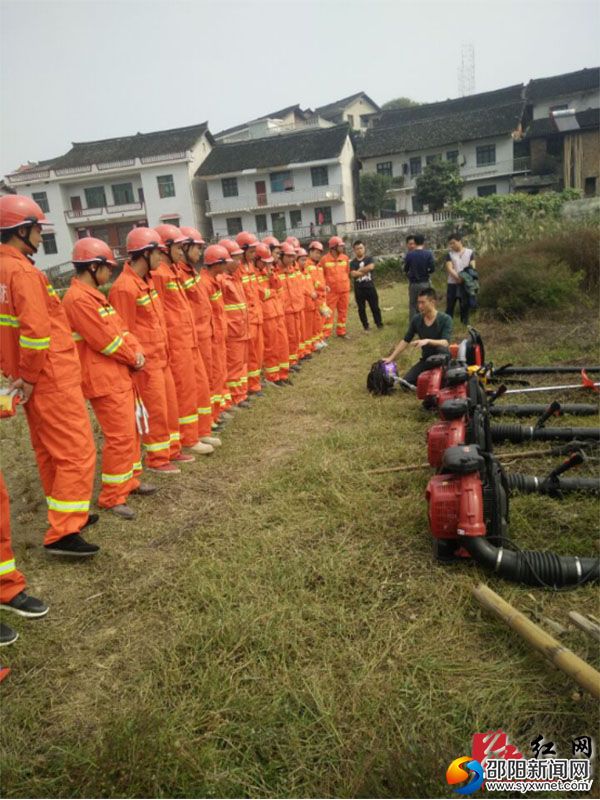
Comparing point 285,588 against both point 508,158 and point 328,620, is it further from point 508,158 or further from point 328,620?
point 508,158

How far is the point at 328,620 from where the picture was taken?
2.58 m

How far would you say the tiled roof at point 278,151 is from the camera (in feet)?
106

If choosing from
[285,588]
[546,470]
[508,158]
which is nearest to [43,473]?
[285,588]

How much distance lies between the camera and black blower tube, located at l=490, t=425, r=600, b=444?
398 cm

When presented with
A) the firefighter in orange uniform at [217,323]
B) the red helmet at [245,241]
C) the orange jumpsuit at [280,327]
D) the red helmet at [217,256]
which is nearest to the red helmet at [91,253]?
the firefighter in orange uniform at [217,323]

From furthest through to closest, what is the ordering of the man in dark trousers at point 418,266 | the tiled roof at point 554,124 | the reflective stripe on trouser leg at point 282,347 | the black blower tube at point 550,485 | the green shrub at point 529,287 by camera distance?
the tiled roof at point 554,124, the green shrub at point 529,287, the man in dark trousers at point 418,266, the reflective stripe on trouser leg at point 282,347, the black blower tube at point 550,485

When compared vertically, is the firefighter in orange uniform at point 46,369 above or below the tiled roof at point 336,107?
below

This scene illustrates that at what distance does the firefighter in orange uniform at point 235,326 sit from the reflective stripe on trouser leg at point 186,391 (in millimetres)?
1334

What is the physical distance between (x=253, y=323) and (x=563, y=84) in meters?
39.0

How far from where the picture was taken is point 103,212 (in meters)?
33.8

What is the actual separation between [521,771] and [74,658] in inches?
73.6

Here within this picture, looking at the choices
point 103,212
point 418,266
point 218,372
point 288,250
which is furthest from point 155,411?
point 103,212

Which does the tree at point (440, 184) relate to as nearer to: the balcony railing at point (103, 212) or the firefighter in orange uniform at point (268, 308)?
the balcony railing at point (103, 212)

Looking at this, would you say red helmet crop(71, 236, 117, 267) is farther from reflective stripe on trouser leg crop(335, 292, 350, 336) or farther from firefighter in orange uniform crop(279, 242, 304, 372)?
reflective stripe on trouser leg crop(335, 292, 350, 336)
